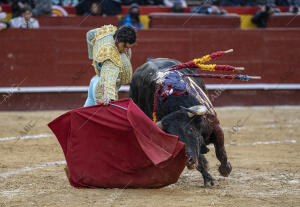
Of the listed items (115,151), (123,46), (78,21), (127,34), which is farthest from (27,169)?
(78,21)

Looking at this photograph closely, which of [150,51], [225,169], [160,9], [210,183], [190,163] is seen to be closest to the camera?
[190,163]

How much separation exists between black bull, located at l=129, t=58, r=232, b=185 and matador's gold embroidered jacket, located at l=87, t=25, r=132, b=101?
0.32 meters

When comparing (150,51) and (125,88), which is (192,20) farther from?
(125,88)

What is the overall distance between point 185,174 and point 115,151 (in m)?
0.99

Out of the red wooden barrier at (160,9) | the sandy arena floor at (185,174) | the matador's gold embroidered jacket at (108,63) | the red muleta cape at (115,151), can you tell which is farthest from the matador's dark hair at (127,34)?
the red wooden barrier at (160,9)

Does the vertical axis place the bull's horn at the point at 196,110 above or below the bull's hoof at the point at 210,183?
above

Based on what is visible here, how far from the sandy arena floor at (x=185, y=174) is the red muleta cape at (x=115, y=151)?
0.09 metres

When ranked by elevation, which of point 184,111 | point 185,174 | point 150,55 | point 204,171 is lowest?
point 150,55

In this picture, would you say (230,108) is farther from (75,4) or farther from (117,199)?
(117,199)

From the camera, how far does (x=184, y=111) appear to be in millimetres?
3988

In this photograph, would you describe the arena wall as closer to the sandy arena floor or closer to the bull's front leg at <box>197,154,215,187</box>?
the sandy arena floor

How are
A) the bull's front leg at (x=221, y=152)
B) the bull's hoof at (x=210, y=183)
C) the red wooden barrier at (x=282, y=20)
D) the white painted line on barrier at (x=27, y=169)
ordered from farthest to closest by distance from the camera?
the red wooden barrier at (x=282, y=20) → the white painted line on barrier at (x=27, y=169) → the bull's front leg at (x=221, y=152) → the bull's hoof at (x=210, y=183)

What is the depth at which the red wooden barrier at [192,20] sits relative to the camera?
9.01 m

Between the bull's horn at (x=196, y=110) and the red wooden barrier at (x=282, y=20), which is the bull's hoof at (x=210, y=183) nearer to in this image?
the bull's horn at (x=196, y=110)
